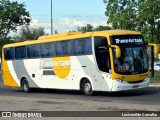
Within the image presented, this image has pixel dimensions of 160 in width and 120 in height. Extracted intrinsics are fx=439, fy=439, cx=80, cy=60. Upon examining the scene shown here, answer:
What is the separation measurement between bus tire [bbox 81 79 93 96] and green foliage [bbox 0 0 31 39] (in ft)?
111

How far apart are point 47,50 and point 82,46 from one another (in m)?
3.31

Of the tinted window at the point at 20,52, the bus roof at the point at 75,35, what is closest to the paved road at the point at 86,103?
the bus roof at the point at 75,35

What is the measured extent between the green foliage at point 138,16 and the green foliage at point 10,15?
70.0 ft

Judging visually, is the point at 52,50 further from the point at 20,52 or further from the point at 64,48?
the point at 20,52

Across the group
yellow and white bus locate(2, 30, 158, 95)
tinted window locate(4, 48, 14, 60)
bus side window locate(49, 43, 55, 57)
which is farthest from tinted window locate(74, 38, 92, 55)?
tinted window locate(4, 48, 14, 60)

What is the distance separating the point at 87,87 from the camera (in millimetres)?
21406

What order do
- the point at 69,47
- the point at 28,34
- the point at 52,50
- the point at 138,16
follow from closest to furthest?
the point at 69,47
the point at 52,50
the point at 138,16
the point at 28,34

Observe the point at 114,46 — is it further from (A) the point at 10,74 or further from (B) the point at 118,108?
(A) the point at 10,74

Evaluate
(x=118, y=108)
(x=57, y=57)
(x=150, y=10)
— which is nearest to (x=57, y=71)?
(x=57, y=57)

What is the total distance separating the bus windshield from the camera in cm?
1997

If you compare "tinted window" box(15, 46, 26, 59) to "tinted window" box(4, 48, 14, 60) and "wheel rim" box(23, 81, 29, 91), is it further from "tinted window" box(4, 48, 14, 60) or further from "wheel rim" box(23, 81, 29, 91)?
"wheel rim" box(23, 81, 29, 91)

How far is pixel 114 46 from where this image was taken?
19719mm

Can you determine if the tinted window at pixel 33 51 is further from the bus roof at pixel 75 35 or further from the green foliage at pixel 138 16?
the green foliage at pixel 138 16

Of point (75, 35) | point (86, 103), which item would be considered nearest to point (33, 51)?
point (75, 35)
